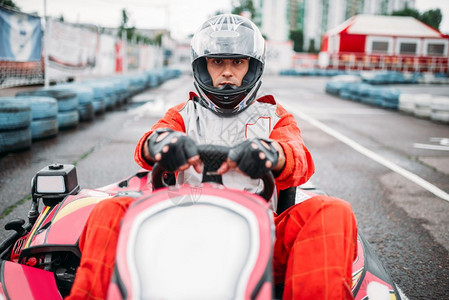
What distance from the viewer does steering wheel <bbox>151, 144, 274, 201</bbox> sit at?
1.43m

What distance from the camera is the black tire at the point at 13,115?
5102mm

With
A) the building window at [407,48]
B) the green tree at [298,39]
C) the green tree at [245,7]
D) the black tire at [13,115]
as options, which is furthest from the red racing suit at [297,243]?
the green tree at [298,39]

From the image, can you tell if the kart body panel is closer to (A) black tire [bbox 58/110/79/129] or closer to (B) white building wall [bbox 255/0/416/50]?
Result: (A) black tire [bbox 58/110/79/129]

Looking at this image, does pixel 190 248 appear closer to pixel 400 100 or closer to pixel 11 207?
pixel 11 207

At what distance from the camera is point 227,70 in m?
1.98

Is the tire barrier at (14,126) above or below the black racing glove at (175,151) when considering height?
below

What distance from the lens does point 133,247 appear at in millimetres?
1207

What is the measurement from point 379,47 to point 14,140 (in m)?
45.1

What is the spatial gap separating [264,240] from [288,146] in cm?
54

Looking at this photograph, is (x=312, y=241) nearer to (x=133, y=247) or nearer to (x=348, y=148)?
(x=133, y=247)

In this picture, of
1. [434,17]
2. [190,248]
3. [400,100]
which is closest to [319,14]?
[434,17]

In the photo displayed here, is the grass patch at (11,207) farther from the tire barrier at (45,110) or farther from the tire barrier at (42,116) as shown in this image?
the tire barrier at (42,116)

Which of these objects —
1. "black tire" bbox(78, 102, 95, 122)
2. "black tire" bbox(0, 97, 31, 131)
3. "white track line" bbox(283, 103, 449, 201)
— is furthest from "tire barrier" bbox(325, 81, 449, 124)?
"black tire" bbox(0, 97, 31, 131)

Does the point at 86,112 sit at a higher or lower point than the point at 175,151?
lower
